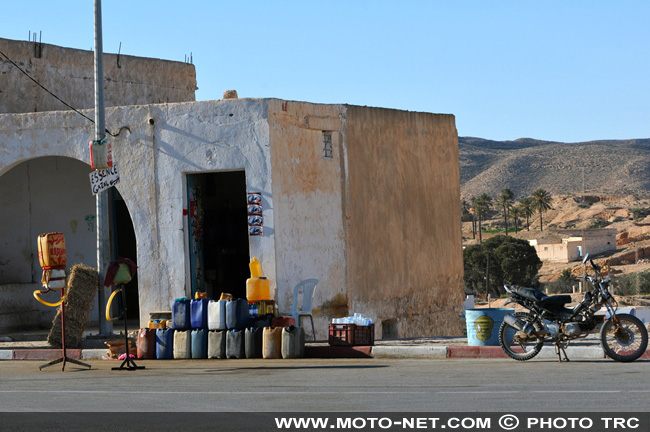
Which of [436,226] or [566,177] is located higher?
[566,177]

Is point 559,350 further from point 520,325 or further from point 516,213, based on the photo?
point 516,213

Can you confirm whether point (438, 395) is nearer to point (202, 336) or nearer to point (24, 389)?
point (24, 389)

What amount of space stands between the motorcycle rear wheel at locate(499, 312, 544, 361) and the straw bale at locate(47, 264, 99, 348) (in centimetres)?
747

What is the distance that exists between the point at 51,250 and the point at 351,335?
4.72 meters

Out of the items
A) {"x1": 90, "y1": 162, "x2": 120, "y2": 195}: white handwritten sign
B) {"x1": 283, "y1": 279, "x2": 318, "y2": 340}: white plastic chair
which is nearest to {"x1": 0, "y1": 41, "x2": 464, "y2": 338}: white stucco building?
{"x1": 283, "y1": 279, "x2": 318, "y2": 340}: white plastic chair

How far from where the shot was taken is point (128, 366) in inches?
551

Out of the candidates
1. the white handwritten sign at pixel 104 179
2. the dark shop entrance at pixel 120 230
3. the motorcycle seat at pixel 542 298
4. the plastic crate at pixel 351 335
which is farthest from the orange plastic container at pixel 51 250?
the dark shop entrance at pixel 120 230

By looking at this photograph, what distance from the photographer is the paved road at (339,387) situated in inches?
353

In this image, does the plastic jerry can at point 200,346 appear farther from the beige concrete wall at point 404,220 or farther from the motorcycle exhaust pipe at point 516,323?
the motorcycle exhaust pipe at point 516,323

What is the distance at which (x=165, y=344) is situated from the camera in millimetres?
15766

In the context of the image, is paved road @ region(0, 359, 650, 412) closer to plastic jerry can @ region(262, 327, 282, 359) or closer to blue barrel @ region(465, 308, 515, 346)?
plastic jerry can @ region(262, 327, 282, 359)

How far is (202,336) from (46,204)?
288 inches

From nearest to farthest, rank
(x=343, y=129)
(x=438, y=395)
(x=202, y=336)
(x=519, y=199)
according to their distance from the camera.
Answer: (x=438, y=395)
(x=202, y=336)
(x=343, y=129)
(x=519, y=199)

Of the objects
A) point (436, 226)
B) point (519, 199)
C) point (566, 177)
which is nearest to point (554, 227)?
point (519, 199)
